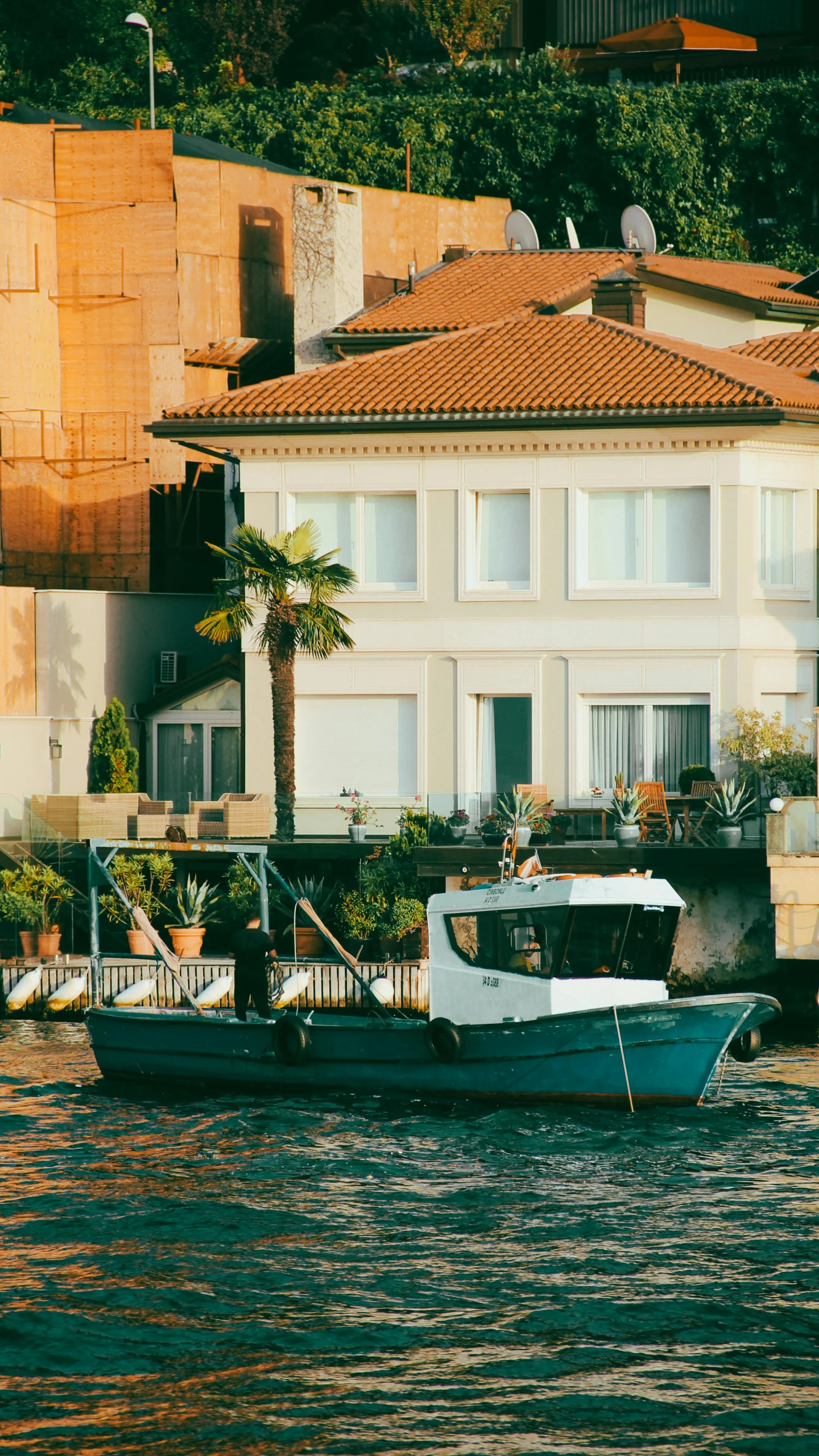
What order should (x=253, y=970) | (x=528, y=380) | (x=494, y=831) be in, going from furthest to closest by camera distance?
1. (x=528, y=380)
2. (x=494, y=831)
3. (x=253, y=970)

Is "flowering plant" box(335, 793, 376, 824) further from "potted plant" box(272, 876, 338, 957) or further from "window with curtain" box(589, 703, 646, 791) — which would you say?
"window with curtain" box(589, 703, 646, 791)

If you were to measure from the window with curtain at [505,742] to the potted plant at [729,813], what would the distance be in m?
4.46

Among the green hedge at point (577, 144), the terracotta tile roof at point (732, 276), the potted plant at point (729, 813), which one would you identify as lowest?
the potted plant at point (729, 813)

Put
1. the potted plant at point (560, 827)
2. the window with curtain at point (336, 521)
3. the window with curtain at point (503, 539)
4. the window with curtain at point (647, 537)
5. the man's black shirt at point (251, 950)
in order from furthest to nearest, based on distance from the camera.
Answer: the window with curtain at point (336, 521), the window with curtain at point (503, 539), the window with curtain at point (647, 537), the potted plant at point (560, 827), the man's black shirt at point (251, 950)

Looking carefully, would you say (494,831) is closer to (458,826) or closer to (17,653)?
(458,826)

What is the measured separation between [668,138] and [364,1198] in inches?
1794

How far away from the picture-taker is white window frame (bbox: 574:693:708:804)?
36.1m

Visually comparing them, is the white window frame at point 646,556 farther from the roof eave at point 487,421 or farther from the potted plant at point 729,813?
the potted plant at point 729,813

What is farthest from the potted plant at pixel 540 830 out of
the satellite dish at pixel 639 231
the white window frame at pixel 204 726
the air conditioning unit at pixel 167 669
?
the satellite dish at pixel 639 231

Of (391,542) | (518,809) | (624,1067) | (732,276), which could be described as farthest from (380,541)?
(732,276)

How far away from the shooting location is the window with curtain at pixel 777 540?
3669 centimetres

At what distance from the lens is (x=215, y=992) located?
30.8 m

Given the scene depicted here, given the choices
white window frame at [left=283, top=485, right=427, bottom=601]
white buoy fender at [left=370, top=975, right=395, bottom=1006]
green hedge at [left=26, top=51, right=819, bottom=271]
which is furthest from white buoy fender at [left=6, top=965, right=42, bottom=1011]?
green hedge at [left=26, top=51, right=819, bottom=271]

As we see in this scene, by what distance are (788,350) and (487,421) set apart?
9823 mm
